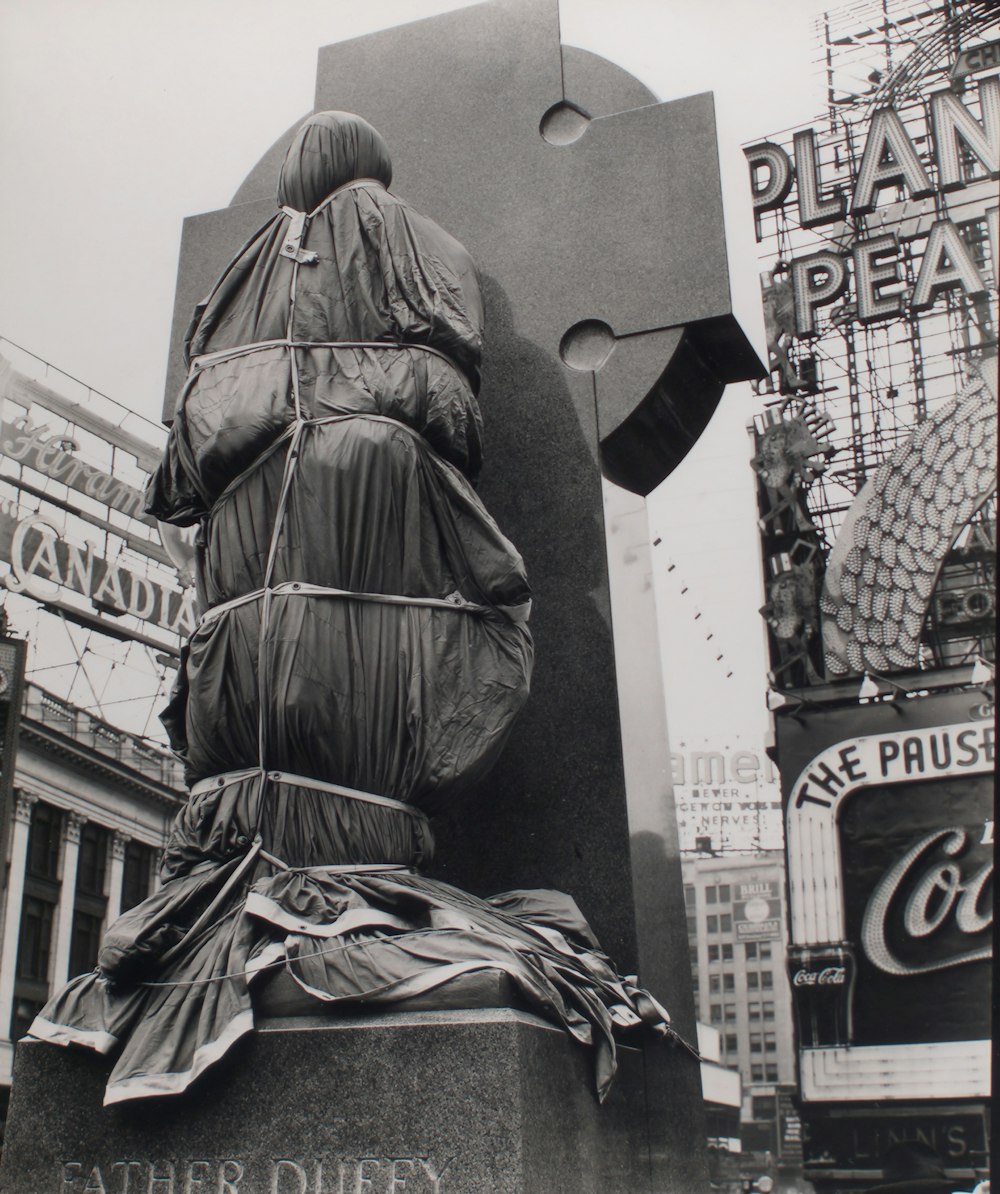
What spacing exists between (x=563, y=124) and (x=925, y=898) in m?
21.5

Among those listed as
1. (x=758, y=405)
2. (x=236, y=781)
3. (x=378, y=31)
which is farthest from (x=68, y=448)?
(x=236, y=781)

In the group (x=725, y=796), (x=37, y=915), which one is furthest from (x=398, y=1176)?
(x=37, y=915)

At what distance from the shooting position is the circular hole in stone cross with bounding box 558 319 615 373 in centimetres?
493

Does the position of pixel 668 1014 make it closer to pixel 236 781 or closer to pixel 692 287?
pixel 236 781

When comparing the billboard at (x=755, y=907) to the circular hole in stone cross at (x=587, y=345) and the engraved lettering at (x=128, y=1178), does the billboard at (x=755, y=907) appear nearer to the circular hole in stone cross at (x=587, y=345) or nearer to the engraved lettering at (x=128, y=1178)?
the circular hole in stone cross at (x=587, y=345)

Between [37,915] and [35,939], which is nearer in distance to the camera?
[37,915]

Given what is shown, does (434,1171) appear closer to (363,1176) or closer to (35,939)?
(363,1176)

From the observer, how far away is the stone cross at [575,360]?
172 inches

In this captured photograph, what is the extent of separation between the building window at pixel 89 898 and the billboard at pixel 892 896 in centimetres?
1650

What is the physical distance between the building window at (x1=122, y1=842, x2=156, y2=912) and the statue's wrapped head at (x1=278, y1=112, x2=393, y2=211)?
31.5 metres

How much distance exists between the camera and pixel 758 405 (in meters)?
27.8

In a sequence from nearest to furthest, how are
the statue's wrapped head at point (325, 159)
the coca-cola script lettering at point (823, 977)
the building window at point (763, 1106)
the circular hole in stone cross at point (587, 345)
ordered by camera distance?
the statue's wrapped head at point (325, 159) → the circular hole in stone cross at point (587, 345) → the coca-cola script lettering at point (823, 977) → the building window at point (763, 1106)

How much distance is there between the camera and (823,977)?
24.9m

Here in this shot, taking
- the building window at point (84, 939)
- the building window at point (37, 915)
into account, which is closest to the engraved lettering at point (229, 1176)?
the building window at point (37, 915)
